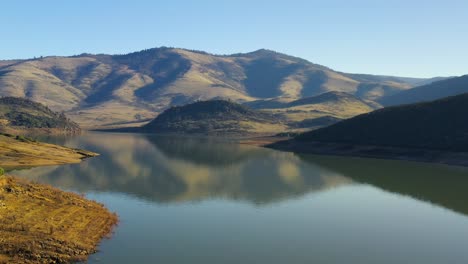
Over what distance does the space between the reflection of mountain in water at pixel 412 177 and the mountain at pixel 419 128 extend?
19.7m

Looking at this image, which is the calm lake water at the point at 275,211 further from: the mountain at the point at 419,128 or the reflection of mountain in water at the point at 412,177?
the mountain at the point at 419,128

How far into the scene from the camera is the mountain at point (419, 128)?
535ft

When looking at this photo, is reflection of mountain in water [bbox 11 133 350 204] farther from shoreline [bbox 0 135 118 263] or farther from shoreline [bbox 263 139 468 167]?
shoreline [bbox 263 139 468 167]

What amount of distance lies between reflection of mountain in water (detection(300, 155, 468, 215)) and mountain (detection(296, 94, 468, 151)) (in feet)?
64.6

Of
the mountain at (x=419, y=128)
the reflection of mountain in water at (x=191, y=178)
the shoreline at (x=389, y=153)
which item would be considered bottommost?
the reflection of mountain in water at (x=191, y=178)

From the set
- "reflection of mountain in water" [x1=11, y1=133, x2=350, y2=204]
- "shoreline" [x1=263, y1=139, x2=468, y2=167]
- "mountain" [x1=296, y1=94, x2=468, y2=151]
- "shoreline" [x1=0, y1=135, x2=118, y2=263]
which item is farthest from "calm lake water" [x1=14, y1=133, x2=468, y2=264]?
"mountain" [x1=296, y1=94, x2=468, y2=151]

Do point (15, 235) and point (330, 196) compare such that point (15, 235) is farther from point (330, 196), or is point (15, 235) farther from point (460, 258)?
point (330, 196)

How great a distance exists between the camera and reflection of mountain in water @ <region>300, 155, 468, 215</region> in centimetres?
9144

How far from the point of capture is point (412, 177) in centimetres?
11894

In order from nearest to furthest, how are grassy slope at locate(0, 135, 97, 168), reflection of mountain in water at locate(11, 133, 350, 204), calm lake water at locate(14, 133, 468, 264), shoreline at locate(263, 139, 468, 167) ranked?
calm lake water at locate(14, 133, 468, 264) < reflection of mountain in water at locate(11, 133, 350, 204) < grassy slope at locate(0, 135, 97, 168) < shoreline at locate(263, 139, 468, 167)

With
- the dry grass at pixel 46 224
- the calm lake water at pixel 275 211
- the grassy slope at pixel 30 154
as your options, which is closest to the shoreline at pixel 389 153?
the calm lake water at pixel 275 211

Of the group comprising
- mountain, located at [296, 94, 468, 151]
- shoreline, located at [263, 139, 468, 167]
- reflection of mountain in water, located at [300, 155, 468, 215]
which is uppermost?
mountain, located at [296, 94, 468, 151]

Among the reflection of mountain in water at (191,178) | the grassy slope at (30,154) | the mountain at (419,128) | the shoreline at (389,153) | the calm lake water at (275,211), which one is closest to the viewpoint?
the calm lake water at (275,211)

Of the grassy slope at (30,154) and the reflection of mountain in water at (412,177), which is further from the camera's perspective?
the grassy slope at (30,154)
